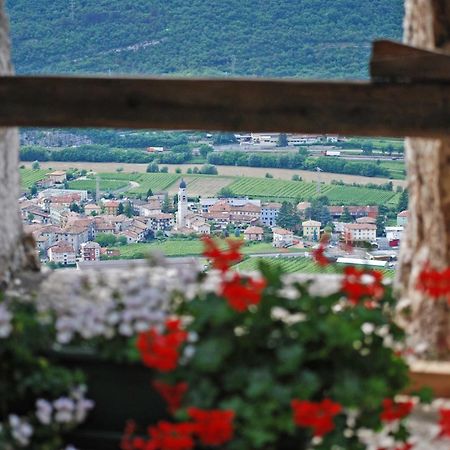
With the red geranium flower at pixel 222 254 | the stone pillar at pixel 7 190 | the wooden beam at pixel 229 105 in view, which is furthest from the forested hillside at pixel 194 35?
the red geranium flower at pixel 222 254

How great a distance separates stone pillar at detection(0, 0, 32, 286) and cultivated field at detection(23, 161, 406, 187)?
32.0ft

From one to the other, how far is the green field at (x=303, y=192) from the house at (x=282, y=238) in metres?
2.11

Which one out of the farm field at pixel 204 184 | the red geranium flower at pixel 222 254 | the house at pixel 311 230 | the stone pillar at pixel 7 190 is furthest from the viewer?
the farm field at pixel 204 184

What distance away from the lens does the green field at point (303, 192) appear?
13.0m

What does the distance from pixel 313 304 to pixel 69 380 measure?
647 mm

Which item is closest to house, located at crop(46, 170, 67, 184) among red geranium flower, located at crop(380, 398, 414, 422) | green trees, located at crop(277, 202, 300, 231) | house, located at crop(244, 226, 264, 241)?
green trees, located at crop(277, 202, 300, 231)

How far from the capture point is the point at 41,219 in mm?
10164

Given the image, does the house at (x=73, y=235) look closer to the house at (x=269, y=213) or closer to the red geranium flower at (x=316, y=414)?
the house at (x=269, y=213)

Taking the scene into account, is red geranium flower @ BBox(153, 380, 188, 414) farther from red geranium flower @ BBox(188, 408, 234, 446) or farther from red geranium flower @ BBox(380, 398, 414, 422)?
red geranium flower @ BBox(380, 398, 414, 422)

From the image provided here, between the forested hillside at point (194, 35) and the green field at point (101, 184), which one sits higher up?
the forested hillside at point (194, 35)

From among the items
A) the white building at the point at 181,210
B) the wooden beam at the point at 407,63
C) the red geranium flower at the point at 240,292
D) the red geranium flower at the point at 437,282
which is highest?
the wooden beam at the point at 407,63

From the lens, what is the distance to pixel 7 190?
413 cm

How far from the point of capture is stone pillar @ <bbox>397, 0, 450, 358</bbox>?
3775 millimetres

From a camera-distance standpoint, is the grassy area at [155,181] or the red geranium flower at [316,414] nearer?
the red geranium flower at [316,414]
